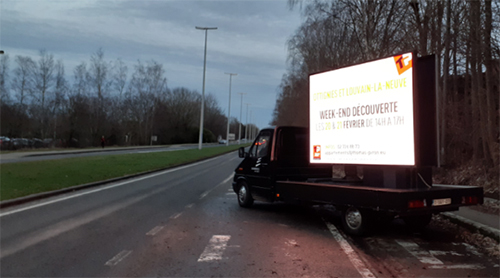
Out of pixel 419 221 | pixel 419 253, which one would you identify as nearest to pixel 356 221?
pixel 419 253

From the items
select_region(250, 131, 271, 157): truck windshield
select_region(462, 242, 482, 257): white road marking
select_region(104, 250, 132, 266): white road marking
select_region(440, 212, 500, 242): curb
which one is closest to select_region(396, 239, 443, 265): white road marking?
select_region(462, 242, 482, 257): white road marking

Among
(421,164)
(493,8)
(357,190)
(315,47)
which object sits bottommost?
(357,190)

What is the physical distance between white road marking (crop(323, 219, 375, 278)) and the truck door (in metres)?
1.88

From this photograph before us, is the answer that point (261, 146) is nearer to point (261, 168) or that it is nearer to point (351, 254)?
point (261, 168)

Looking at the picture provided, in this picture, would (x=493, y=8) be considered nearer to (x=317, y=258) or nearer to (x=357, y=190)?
(x=357, y=190)

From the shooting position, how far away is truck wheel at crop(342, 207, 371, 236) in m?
6.86

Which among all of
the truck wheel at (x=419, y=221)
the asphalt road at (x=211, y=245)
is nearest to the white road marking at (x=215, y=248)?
the asphalt road at (x=211, y=245)

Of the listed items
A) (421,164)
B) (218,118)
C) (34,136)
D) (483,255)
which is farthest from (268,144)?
(218,118)

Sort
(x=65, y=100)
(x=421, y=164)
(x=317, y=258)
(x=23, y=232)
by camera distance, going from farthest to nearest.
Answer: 1. (x=65, y=100)
2. (x=23, y=232)
3. (x=421, y=164)
4. (x=317, y=258)

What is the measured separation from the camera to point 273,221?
8.56 meters

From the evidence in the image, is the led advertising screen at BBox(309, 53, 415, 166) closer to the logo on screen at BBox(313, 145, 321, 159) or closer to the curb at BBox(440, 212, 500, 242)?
the logo on screen at BBox(313, 145, 321, 159)

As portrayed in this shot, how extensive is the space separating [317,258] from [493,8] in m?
11.4

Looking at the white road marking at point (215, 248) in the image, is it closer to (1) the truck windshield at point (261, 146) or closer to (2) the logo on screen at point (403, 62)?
(1) the truck windshield at point (261, 146)

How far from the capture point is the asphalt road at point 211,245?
16.7ft
